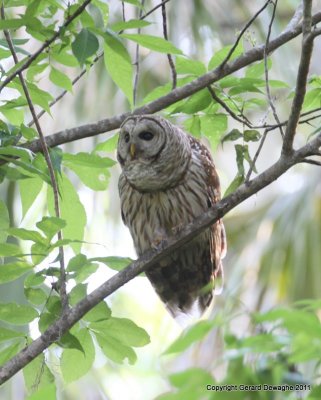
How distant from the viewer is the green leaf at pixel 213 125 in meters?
3.12

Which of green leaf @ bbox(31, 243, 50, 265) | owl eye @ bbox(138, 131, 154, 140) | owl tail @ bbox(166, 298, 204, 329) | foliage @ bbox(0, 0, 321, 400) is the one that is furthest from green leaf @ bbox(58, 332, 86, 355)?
owl tail @ bbox(166, 298, 204, 329)

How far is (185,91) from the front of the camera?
302 centimetres

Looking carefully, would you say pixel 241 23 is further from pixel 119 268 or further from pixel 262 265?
pixel 119 268

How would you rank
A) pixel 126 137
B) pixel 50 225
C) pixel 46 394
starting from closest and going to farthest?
pixel 46 394 → pixel 50 225 → pixel 126 137

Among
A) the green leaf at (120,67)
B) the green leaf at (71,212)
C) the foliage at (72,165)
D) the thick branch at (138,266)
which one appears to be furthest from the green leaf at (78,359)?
the green leaf at (120,67)

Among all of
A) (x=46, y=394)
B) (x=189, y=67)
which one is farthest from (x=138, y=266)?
(x=46, y=394)

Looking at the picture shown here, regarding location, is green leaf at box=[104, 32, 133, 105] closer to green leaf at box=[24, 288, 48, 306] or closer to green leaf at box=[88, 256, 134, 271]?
green leaf at box=[88, 256, 134, 271]

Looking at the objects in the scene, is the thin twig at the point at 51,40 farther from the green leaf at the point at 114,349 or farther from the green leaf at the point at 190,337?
the green leaf at the point at 190,337

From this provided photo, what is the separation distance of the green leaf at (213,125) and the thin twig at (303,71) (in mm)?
430

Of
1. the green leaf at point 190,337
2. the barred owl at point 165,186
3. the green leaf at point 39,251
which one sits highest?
the barred owl at point 165,186

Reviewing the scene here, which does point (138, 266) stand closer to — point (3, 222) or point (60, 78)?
point (3, 222)

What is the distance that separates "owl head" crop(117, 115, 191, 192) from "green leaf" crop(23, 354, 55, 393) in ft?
3.79

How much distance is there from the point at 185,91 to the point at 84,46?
1.92 feet

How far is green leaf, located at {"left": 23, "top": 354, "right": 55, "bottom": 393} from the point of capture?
2.79 metres
